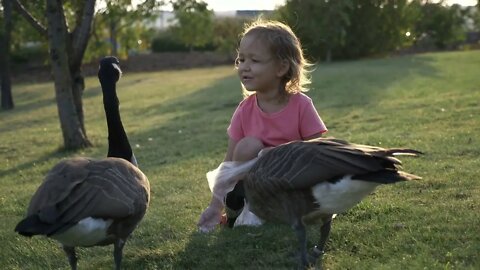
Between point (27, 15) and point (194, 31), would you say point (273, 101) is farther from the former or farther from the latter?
point (194, 31)

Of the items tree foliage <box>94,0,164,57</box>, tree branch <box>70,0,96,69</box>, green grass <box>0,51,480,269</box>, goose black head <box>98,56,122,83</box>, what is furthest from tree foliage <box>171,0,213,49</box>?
goose black head <box>98,56,122,83</box>

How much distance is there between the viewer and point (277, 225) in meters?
4.32

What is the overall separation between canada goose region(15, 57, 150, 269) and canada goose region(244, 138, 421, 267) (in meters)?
0.69

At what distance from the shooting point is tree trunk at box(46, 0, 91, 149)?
30.6ft

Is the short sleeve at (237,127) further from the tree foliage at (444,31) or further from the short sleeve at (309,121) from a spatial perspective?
the tree foliage at (444,31)

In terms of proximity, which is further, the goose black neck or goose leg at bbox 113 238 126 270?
the goose black neck

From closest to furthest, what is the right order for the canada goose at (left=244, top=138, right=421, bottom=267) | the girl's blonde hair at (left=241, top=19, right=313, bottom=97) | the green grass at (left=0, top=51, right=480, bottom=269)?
the canada goose at (left=244, top=138, right=421, bottom=267), the green grass at (left=0, top=51, right=480, bottom=269), the girl's blonde hair at (left=241, top=19, right=313, bottom=97)

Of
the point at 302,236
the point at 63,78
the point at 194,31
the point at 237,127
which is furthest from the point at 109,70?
the point at 194,31

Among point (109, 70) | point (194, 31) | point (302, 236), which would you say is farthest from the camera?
point (194, 31)

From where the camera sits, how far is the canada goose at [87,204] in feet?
9.64

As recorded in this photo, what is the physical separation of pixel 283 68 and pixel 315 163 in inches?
54.7

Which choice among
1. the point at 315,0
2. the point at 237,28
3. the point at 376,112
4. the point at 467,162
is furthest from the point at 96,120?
the point at 237,28

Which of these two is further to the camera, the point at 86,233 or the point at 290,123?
the point at 290,123

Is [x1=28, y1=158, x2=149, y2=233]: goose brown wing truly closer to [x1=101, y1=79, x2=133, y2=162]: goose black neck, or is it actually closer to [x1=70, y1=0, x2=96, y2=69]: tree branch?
[x1=101, y1=79, x2=133, y2=162]: goose black neck
